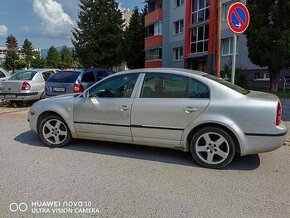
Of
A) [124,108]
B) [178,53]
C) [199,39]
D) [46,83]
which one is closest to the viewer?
[124,108]

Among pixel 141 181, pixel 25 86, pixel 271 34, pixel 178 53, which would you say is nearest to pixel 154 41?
pixel 178 53

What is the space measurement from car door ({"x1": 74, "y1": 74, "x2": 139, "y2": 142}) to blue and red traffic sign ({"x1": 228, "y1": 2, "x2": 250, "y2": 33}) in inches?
109

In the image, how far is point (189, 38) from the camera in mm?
26812

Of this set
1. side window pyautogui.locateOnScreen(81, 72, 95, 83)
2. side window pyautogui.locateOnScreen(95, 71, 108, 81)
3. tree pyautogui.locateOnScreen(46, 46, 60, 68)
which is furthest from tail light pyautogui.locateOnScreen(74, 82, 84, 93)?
tree pyautogui.locateOnScreen(46, 46, 60, 68)

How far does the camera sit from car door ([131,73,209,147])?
4.55 metres

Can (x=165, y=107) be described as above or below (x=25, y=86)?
below

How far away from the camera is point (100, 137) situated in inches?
207

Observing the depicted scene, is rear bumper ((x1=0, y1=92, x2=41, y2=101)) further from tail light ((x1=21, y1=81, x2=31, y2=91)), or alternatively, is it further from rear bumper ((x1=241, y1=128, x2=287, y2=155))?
rear bumper ((x1=241, y1=128, x2=287, y2=155))

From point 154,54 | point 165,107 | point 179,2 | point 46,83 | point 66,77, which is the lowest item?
point 165,107

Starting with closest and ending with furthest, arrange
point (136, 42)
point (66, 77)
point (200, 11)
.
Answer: point (66, 77), point (200, 11), point (136, 42)

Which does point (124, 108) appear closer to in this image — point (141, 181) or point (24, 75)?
point (141, 181)

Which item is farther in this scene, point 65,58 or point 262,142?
A: point 65,58

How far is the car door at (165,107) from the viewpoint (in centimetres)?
455

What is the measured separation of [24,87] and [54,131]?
5727 millimetres
